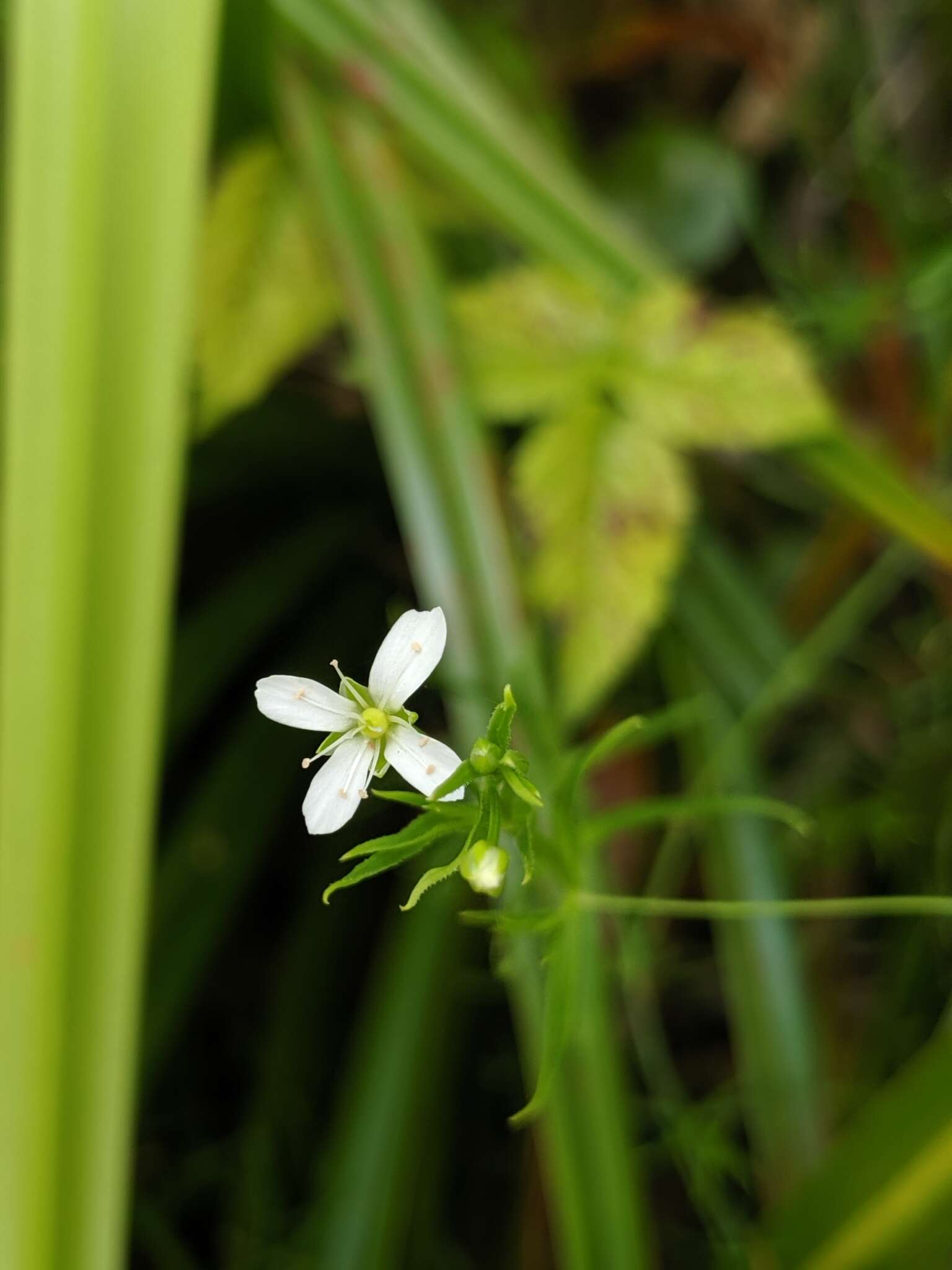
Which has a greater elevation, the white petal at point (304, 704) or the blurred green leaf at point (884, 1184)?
the white petal at point (304, 704)

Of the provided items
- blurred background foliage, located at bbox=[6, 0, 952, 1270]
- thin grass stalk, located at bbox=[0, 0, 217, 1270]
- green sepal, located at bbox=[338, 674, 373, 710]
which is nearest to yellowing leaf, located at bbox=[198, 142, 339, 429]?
blurred background foliage, located at bbox=[6, 0, 952, 1270]

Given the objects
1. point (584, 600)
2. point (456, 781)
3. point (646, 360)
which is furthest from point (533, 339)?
point (456, 781)

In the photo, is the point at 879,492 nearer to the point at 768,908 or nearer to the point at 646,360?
the point at 646,360

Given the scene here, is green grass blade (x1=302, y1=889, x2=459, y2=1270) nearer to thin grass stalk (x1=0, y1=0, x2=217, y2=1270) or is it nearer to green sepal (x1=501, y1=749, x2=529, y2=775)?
thin grass stalk (x1=0, y1=0, x2=217, y2=1270)

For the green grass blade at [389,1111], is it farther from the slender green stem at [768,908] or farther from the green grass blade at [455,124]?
the green grass blade at [455,124]

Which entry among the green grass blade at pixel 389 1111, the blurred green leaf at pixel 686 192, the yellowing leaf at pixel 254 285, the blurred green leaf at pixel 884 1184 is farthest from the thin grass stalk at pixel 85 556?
the blurred green leaf at pixel 686 192
